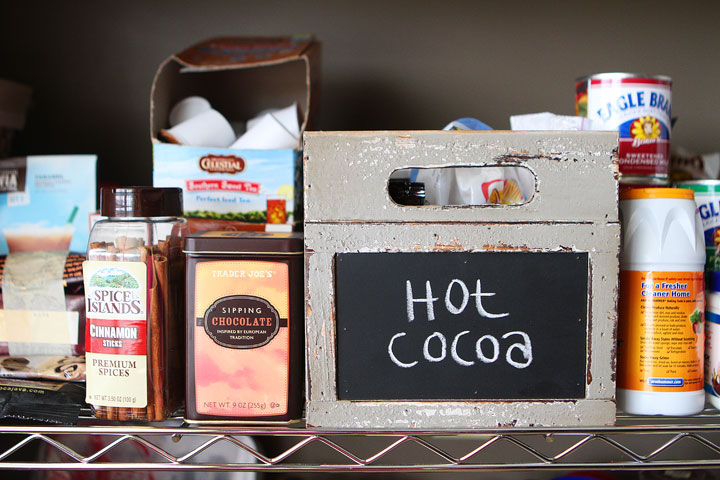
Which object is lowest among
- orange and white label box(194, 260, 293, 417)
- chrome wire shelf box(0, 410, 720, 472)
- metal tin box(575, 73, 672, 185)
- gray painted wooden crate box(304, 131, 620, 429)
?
chrome wire shelf box(0, 410, 720, 472)

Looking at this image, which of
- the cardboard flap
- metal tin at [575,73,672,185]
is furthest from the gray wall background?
metal tin at [575,73,672,185]

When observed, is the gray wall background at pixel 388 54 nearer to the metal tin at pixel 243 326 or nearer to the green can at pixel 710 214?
the green can at pixel 710 214

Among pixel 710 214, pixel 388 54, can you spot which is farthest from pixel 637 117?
pixel 388 54

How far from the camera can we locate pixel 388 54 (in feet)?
3.38

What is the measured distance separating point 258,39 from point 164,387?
0.57 meters

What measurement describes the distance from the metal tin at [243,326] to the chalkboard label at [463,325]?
0.06m

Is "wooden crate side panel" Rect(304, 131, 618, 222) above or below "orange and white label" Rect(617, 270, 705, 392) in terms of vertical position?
above

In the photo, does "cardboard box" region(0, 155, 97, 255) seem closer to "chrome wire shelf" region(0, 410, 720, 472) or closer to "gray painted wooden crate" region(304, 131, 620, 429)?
"chrome wire shelf" region(0, 410, 720, 472)

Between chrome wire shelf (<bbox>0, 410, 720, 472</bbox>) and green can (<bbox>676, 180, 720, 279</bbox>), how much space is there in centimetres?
18

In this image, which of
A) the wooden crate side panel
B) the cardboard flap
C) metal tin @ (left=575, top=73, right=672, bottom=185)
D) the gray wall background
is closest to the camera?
the wooden crate side panel

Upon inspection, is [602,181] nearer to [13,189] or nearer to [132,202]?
[132,202]

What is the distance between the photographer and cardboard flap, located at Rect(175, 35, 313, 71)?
815 mm

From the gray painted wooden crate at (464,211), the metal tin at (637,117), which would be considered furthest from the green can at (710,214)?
the gray painted wooden crate at (464,211)

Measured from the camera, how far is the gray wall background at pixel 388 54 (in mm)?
1018
